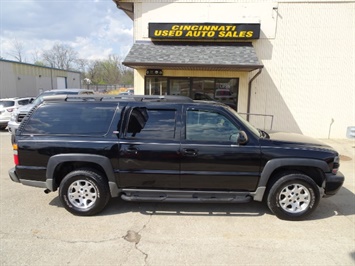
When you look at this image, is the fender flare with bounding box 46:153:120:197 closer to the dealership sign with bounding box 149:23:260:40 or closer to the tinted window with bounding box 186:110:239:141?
the tinted window with bounding box 186:110:239:141

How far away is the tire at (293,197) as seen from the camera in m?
3.77

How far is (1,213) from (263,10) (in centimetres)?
1115

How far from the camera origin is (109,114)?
12.9 feet

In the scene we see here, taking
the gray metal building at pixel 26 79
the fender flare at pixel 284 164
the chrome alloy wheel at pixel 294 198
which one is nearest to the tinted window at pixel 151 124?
the fender flare at pixel 284 164

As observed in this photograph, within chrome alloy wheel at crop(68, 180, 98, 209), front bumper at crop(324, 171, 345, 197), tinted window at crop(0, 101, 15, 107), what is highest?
tinted window at crop(0, 101, 15, 107)

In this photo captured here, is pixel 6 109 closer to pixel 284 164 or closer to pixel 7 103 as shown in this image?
pixel 7 103

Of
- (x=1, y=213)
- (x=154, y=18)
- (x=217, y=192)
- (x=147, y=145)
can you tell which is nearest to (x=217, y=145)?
(x=217, y=192)

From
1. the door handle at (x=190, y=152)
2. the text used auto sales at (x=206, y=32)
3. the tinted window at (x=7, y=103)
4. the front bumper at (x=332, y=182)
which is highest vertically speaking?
the text used auto sales at (x=206, y=32)

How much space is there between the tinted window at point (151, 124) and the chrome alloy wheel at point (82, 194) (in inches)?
41.7

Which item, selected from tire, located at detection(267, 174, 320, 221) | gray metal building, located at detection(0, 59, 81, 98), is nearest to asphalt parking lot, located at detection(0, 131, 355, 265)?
tire, located at detection(267, 174, 320, 221)

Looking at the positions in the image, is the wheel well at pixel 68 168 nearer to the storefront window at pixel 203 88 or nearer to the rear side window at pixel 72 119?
the rear side window at pixel 72 119

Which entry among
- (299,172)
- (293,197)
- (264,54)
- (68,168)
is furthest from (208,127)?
(264,54)

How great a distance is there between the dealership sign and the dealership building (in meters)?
0.04

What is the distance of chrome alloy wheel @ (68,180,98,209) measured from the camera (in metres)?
3.89
